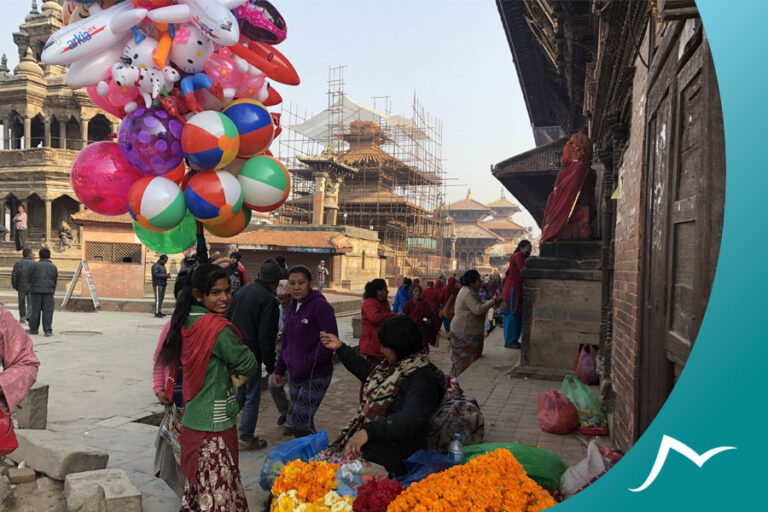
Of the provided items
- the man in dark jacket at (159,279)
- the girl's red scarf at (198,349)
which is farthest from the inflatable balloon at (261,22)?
the man in dark jacket at (159,279)

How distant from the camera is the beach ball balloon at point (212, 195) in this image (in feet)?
11.2

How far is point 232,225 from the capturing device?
3.81m

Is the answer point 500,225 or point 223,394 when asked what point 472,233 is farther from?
point 223,394

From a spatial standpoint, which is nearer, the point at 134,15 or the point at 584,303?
the point at 134,15

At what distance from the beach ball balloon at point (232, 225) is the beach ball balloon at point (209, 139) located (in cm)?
49

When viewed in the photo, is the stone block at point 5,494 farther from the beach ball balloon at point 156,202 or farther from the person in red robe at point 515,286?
the person in red robe at point 515,286

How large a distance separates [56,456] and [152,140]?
93.1 inches

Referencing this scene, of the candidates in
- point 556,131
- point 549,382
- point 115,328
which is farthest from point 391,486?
point 556,131

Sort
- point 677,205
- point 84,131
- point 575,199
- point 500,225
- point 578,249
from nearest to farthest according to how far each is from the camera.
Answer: point 677,205
point 578,249
point 575,199
point 84,131
point 500,225

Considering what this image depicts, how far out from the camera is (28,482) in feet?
13.0

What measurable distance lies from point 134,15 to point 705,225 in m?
3.17

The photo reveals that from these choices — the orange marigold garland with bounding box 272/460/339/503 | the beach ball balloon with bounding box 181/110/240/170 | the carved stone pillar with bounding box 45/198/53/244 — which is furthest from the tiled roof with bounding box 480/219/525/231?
the orange marigold garland with bounding box 272/460/339/503

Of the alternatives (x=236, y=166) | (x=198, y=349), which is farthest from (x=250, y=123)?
(x=198, y=349)

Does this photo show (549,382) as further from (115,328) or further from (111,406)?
(115,328)
